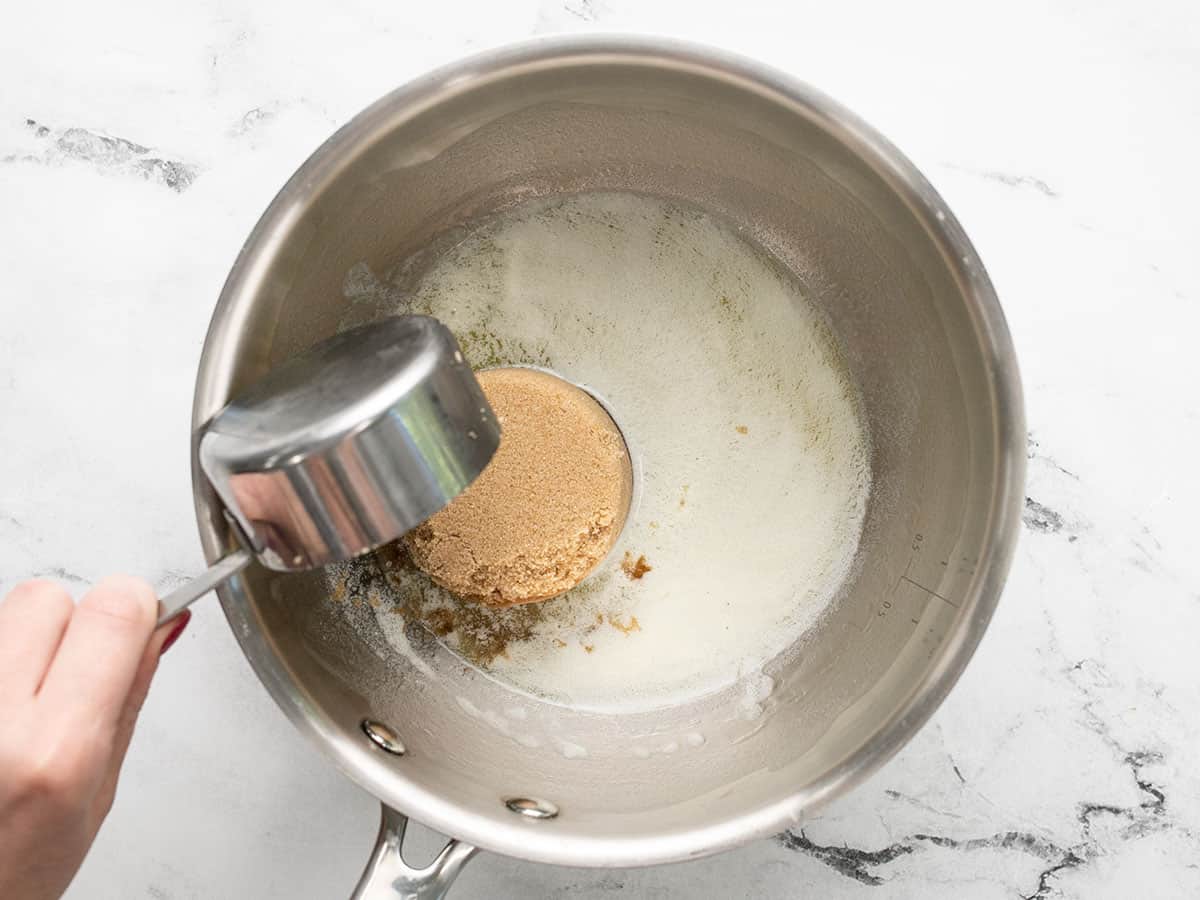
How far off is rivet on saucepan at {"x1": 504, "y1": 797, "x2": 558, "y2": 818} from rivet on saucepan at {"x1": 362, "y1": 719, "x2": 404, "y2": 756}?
0.10 m

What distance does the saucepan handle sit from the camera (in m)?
0.74

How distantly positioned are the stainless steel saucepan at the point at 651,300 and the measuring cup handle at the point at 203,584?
41 mm

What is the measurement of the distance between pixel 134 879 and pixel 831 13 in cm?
111

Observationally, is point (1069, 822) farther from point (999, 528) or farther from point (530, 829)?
point (530, 829)

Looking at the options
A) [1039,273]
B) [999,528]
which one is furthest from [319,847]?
[1039,273]

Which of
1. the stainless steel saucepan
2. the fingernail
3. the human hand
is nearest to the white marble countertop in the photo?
the stainless steel saucepan

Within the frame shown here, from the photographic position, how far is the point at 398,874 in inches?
29.5

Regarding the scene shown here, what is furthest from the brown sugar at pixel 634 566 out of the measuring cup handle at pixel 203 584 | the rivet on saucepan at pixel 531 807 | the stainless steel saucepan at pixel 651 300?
the measuring cup handle at pixel 203 584

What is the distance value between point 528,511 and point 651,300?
26 centimetres

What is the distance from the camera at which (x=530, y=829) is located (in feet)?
2.50

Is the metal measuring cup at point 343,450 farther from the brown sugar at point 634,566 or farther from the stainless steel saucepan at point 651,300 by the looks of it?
the brown sugar at point 634,566

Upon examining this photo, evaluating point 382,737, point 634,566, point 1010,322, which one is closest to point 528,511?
point 634,566

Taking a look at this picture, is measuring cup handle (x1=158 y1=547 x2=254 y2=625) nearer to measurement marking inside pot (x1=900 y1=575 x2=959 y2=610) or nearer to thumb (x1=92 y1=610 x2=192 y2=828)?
thumb (x1=92 y1=610 x2=192 y2=828)

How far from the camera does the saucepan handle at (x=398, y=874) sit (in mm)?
739
